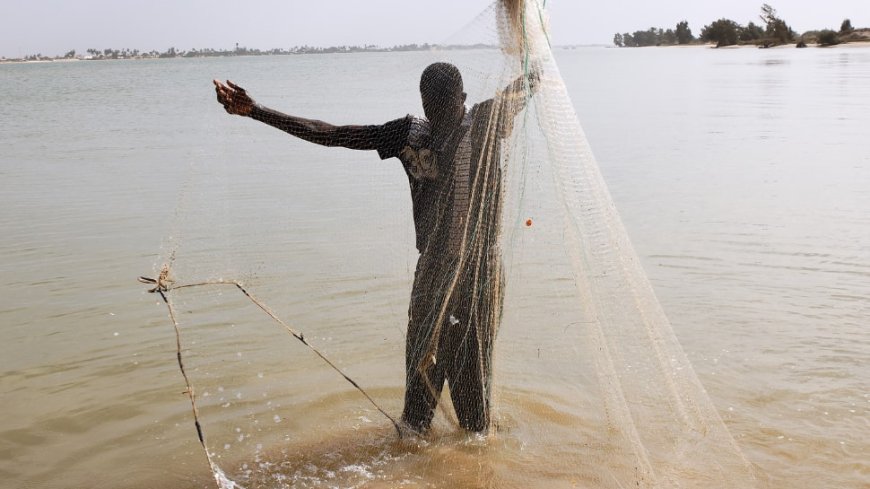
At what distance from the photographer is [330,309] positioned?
18.6ft

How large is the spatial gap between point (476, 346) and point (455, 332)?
118 mm

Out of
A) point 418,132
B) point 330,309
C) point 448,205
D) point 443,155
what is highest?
point 418,132

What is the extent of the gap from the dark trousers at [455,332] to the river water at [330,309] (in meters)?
0.28

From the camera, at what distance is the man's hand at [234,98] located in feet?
10.4

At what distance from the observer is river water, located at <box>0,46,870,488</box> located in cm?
378

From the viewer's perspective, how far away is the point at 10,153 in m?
13.1

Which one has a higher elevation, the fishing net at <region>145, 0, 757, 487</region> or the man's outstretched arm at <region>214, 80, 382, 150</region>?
the man's outstretched arm at <region>214, 80, 382, 150</region>

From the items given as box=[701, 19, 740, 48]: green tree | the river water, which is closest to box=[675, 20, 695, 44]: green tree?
box=[701, 19, 740, 48]: green tree

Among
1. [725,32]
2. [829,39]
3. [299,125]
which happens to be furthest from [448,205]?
[725,32]

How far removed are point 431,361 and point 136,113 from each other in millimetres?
17738

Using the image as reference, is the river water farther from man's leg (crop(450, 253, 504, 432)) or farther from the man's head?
the man's head

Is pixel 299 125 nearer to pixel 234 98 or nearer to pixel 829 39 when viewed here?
pixel 234 98

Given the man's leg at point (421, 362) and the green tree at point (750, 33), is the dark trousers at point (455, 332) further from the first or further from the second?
the green tree at point (750, 33)

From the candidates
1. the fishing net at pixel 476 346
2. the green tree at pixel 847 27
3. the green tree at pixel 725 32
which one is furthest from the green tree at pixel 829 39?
the fishing net at pixel 476 346
